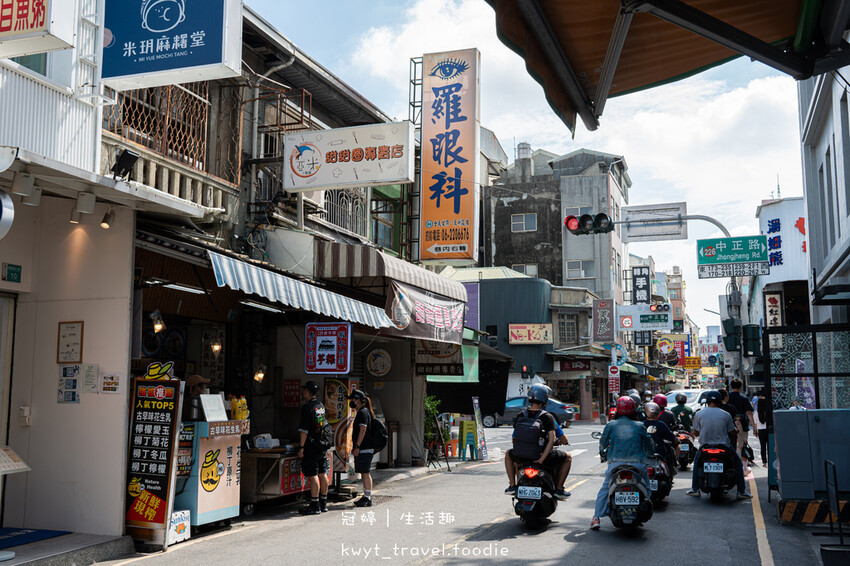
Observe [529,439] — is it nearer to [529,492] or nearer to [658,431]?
[529,492]

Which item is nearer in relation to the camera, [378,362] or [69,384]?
[69,384]

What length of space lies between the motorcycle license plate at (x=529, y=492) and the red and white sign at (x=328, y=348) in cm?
378

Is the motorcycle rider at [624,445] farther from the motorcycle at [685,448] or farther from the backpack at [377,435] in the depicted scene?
the motorcycle at [685,448]

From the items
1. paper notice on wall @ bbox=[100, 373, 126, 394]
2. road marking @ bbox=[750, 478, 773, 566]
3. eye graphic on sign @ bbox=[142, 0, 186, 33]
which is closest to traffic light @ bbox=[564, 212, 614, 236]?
road marking @ bbox=[750, 478, 773, 566]

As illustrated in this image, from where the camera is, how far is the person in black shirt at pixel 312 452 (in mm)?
11453

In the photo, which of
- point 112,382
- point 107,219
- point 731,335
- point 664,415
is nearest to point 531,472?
point 664,415

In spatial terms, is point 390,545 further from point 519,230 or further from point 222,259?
point 519,230

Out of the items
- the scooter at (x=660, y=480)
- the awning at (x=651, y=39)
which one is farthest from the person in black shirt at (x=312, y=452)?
the awning at (x=651, y=39)

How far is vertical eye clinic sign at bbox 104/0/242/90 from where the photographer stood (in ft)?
28.9

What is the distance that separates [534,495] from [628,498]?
1161 millimetres

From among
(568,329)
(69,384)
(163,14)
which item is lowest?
(69,384)

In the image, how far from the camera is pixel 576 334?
48594mm

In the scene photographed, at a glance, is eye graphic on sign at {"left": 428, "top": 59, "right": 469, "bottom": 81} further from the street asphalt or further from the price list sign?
the price list sign

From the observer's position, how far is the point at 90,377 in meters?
8.99
